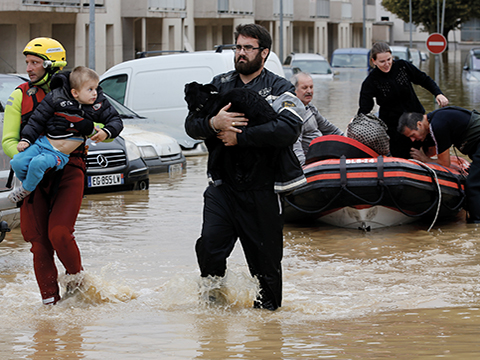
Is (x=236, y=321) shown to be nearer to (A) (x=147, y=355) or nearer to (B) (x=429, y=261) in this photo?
(A) (x=147, y=355)

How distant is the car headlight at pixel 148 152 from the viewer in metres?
12.3

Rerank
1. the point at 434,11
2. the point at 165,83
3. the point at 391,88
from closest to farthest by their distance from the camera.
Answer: the point at 391,88 → the point at 165,83 → the point at 434,11

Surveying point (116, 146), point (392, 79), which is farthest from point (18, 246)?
point (392, 79)

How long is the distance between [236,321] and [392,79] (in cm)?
516

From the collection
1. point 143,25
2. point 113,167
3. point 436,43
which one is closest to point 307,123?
point 113,167

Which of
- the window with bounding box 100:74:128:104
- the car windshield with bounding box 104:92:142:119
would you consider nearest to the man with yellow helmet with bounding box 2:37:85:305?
the car windshield with bounding box 104:92:142:119

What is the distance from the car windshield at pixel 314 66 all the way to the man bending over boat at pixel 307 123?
28.2 meters

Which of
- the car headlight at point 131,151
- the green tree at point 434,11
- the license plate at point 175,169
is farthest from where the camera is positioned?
the green tree at point 434,11

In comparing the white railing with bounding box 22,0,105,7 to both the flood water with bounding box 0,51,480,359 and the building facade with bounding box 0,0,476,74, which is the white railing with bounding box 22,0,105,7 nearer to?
the building facade with bounding box 0,0,476,74

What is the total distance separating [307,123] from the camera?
8.96 meters

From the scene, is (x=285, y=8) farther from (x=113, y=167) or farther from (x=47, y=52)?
(x=47, y=52)

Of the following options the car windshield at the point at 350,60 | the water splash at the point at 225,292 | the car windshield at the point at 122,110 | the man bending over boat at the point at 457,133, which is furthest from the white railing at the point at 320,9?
the water splash at the point at 225,292

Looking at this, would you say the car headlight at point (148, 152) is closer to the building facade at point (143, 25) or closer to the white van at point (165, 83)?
the white van at point (165, 83)

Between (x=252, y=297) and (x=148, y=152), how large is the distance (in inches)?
284
